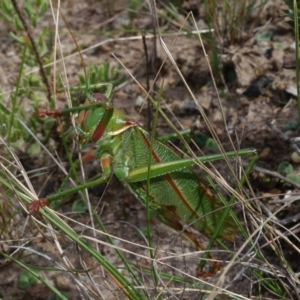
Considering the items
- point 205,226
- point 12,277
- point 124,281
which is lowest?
point 12,277

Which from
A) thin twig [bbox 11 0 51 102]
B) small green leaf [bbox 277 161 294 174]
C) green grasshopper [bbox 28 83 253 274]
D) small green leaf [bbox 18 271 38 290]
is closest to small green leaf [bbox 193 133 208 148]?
small green leaf [bbox 277 161 294 174]

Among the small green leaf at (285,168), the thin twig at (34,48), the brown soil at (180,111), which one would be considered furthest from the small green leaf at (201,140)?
the thin twig at (34,48)

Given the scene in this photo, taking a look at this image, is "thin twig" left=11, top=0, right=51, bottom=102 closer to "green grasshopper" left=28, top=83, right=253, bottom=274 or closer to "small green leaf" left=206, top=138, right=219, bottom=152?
"green grasshopper" left=28, top=83, right=253, bottom=274

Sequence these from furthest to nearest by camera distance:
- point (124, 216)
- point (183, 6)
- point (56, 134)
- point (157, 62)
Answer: point (183, 6), point (157, 62), point (56, 134), point (124, 216)

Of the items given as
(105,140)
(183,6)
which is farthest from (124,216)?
(183,6)

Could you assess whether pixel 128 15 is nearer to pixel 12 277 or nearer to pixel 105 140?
pixel 105 140

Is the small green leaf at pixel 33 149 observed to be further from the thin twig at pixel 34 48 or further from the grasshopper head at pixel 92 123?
the grasshopper head at pixel 92 123
